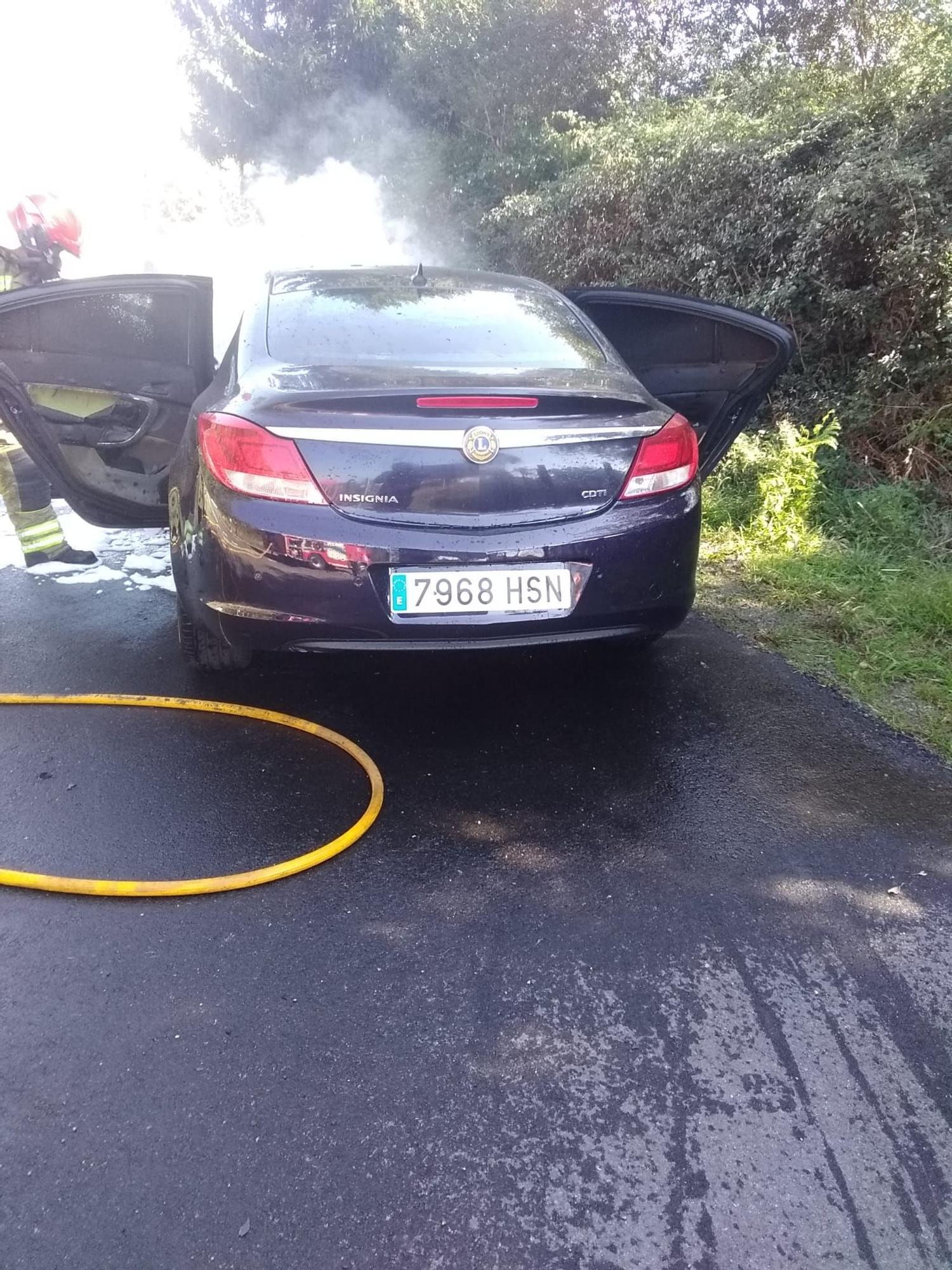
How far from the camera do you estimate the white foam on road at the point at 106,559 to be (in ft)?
16.4

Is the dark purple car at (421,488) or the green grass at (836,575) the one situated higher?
the dark purple car at (421,488)

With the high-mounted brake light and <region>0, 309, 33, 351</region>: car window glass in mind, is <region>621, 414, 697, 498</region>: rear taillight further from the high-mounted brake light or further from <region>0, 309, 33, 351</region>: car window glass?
<region>0, 309, 33, 351</region>: car window glass

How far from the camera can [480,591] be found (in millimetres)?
2887

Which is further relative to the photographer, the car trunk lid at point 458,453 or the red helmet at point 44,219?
the red helmet at point 44,219

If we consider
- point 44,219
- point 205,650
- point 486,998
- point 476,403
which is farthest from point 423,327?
point 44,219

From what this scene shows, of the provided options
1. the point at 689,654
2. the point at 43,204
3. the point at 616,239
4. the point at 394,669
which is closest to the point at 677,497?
the point at 689,654

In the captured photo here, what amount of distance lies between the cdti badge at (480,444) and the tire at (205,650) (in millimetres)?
1231

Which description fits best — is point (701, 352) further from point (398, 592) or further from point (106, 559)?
point (106, 559)

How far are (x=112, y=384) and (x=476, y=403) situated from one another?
2.33 m

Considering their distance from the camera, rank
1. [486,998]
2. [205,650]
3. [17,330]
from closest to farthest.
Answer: [486,998] < [205,650] < [17,330]

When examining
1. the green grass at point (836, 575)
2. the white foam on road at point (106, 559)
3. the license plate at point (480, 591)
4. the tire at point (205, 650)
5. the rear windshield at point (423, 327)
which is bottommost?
the white foam on road at point (106, 559)

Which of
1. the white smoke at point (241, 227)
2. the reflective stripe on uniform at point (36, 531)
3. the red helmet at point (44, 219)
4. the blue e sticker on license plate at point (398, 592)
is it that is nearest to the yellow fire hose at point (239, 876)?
the blue e sticker on license plate at point (398, 592)

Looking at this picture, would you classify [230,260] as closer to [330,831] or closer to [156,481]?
[156,481]

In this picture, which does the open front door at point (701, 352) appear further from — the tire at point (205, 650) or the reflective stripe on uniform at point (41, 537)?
the reflective stripe on uniform at point (41, 537)
